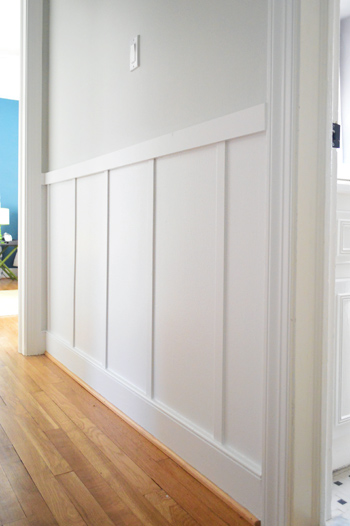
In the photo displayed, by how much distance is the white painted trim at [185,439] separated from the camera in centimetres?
127

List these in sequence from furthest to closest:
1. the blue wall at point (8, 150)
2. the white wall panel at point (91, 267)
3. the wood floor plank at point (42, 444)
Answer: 1. the blue wall at point (8, 150)
2. the white wall panel at point (91, 267)
3. the wood floor plank at point (42, 444)

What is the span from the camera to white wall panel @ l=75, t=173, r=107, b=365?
84.7 inches

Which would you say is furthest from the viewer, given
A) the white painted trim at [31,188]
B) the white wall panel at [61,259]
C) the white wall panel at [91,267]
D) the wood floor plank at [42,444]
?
the white painted trim at [31,188]

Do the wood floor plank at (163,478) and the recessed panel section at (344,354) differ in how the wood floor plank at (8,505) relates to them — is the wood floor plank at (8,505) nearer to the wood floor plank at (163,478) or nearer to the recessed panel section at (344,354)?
the wood floor plank at (163,478)

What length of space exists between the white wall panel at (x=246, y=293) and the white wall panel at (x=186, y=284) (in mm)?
86

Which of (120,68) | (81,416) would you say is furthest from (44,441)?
(120,68)

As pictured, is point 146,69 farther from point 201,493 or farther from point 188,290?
point 201,493

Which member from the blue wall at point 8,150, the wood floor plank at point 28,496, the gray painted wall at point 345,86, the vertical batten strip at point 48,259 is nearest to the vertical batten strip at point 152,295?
the wood floor plank at point 28,496

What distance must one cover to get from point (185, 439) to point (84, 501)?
0.37m

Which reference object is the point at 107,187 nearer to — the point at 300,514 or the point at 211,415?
the point at 211,415

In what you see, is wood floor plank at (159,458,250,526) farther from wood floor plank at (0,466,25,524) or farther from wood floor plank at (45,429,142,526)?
wood floor plank at (0,466,25,524)

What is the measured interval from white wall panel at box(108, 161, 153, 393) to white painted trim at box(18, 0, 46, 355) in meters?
0.98

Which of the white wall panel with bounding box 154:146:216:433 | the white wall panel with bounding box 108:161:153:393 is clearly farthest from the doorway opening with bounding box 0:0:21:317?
the white wall panel with bounding box 154:146:216:433

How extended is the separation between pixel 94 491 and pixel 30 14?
264cm
